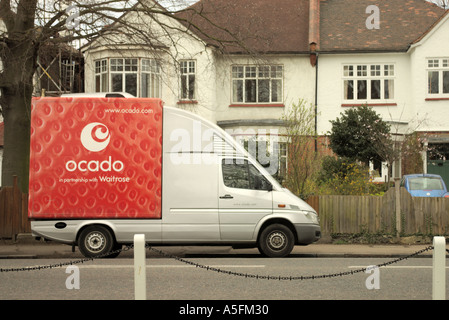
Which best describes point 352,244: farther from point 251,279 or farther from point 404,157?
point 404,157

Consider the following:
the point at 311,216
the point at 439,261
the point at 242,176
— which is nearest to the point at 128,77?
the point at 242,176

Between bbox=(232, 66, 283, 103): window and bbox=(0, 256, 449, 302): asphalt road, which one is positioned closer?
bbox=(0, 256, 449, 302): asphalt road

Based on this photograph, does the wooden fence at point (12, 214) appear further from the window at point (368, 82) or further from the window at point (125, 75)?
the window at point (368, 82)

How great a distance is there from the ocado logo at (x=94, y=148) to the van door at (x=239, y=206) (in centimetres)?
215

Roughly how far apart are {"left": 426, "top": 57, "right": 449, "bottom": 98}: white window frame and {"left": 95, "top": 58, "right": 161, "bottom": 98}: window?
1216cm

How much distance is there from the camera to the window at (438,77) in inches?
1097

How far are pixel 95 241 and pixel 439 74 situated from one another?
67.2ft

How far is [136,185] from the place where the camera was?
12609 millimetres

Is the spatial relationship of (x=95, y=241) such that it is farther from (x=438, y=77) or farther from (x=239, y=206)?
(x=438, y=77)

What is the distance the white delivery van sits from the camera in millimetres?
12562

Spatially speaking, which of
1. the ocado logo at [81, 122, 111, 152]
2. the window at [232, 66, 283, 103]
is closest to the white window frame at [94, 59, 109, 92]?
the window at [232, 66, 283, 103]

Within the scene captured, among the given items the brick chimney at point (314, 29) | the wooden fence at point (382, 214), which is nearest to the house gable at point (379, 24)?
the brick chimney at point (314, 29)

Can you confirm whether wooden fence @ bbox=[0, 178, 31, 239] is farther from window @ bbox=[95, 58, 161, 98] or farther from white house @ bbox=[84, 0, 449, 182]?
white house @ bbox=[84, 0, 449, 182]
